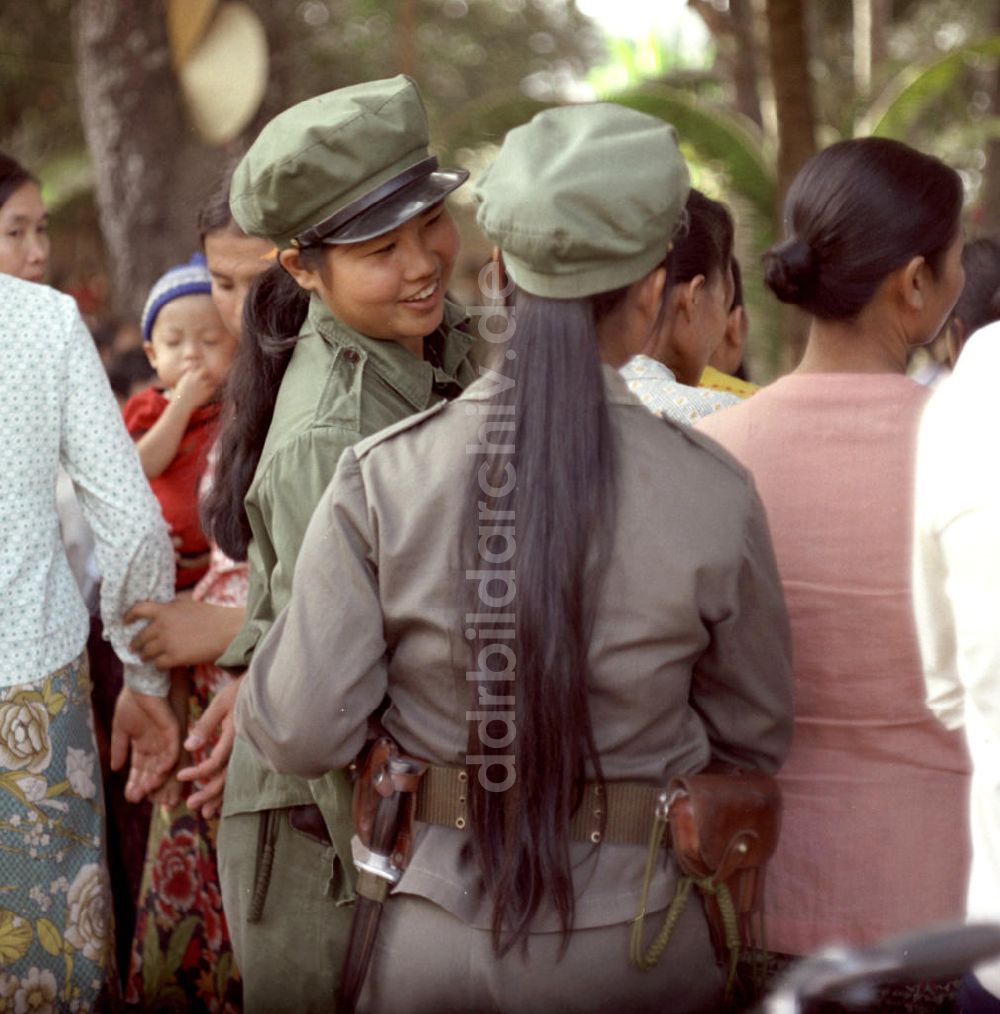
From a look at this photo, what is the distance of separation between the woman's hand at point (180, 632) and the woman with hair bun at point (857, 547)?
1.35m

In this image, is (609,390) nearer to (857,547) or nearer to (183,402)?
(857,547)

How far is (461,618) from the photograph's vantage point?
6.40 feet

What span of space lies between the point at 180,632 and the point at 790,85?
5584 mm

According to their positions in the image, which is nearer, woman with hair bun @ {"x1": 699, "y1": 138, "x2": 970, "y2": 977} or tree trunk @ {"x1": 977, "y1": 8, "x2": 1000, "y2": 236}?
woman with hair bun @ {"x1": 699, "y1": 138, "x2": 970, "y2": 977}

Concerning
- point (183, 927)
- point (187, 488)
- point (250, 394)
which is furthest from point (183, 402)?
point (183, 927)

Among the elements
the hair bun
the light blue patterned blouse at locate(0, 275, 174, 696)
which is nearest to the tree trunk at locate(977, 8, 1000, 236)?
the light blue patterned blouse at locate(0, 275, 174, 696)

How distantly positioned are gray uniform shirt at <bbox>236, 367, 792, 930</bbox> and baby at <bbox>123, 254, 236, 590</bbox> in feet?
5.53

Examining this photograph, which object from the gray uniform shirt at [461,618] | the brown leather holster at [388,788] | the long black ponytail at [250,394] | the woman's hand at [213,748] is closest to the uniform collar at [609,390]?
the gray uniform shirt at [461,618]

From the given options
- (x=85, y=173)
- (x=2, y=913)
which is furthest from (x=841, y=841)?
(x=85, y=173)

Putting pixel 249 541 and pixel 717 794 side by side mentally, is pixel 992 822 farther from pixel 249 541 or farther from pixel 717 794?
pixel 249 541

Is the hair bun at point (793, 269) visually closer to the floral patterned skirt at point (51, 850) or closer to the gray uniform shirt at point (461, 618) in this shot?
the gray uniform shirt at point (461, 618)

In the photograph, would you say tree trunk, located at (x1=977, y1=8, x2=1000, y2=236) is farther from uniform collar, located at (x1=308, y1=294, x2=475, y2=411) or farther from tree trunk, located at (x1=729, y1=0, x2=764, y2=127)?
uniform collar, located at (x1=308, y1=294, x2=475, y2=411)

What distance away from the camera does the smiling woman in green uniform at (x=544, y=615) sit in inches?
76.0

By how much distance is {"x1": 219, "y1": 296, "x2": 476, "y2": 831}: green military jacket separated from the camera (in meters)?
2.36
